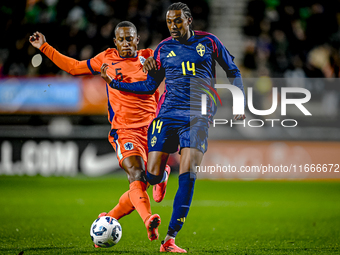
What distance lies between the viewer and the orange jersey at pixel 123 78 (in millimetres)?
4758

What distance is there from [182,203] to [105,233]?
73 cm

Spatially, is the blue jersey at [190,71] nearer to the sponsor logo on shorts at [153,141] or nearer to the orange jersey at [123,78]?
the sponsor logo on shorts at [153,141]

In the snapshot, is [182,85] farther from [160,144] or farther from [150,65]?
[160,144]

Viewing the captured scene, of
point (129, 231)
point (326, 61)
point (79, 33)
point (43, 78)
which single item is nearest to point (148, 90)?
point (129, 231)

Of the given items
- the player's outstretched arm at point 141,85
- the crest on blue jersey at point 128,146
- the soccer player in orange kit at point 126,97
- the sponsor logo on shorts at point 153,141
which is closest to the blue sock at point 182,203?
the sponsor logo on shorts at point 153,141

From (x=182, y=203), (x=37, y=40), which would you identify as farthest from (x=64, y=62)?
(x=182, y=203)

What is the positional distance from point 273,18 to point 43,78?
624 centimetres

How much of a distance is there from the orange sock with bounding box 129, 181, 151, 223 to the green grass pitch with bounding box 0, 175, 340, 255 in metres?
0.31

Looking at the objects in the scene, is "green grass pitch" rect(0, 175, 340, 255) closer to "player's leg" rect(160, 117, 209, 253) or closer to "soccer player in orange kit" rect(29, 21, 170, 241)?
"player's leg" rect(160, 117, 209, 253)

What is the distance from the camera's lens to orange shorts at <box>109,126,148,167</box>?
4.61 meters

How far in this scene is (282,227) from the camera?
5793 millimetres

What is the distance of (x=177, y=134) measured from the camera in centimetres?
421

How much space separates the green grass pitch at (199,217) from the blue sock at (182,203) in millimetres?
265

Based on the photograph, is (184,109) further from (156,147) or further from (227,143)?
(227,143)
